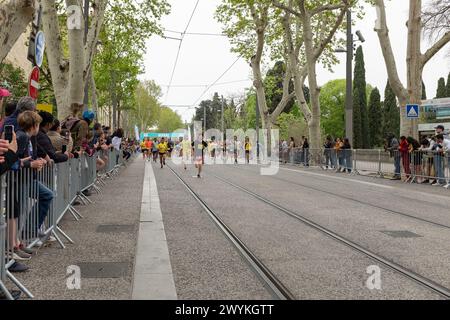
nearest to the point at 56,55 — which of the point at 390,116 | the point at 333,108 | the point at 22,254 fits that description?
the point at 22,254

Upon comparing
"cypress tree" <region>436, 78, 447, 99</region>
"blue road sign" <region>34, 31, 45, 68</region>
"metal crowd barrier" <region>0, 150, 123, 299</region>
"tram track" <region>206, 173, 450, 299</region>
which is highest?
Answer: "cypress tree" <region>436, 78, 447, 99</region>

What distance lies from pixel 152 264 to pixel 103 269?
0.50 meters

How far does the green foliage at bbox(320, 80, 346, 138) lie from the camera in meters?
82.1

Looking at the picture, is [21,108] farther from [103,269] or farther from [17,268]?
[103,269]

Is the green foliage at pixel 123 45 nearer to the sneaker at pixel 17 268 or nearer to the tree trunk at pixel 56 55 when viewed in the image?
the tree trunk at pixel 56 55

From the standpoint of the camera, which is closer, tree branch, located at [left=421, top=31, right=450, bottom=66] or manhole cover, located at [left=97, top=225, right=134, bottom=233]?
manhole cover, located at [left=97, top=225, right=134, bottom=233]

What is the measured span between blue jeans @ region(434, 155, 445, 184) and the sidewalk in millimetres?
10533

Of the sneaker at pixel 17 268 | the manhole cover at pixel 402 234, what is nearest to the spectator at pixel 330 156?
the manhole cover at pixel 402 234

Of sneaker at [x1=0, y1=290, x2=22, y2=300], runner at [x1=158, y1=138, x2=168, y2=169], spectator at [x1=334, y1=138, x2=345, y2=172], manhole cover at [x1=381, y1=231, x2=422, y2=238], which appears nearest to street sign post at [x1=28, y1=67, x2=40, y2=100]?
sneaker at [x1=0, y1=290, x2=22, y2=300]

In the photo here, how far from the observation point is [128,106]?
5509 cm

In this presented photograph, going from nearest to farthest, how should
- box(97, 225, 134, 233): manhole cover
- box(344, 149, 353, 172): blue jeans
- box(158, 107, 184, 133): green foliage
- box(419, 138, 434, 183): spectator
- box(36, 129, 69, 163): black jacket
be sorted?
box(36, 129, 69, 163): black jacket
box(97, 225, 134, 233): manhole cover
box(419, 138, 434, 183): spectator
box(344, 149, 353, 172): blue jeans
box(158, 107, 184, 133): green foliage

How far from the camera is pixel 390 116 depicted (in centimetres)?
6425

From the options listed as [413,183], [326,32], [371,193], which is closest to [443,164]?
[413,183]

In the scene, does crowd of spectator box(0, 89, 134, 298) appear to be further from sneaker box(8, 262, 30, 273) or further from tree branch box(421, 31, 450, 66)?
tree branch box(421, 31, 450, 66)
